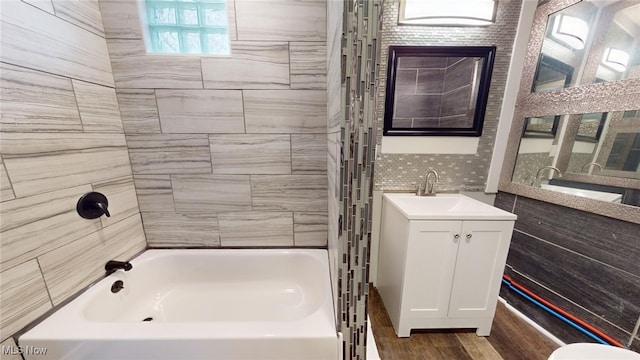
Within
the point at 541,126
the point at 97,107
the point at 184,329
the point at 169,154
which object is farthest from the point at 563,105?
the point at 97,107

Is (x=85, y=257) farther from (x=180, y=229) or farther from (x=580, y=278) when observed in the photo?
(x=580, y=278)

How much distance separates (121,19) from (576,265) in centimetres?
302

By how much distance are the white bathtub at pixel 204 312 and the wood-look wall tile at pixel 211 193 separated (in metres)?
0.34

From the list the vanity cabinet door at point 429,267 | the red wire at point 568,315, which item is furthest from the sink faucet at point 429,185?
the red wire at point 568,315

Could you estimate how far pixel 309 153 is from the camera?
55.8 inches

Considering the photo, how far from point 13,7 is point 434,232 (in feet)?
7.20

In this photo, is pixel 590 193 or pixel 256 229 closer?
pixel 590 193

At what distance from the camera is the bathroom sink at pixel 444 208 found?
120cm

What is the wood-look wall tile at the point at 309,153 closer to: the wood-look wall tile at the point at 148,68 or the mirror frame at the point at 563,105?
the wood-look wall tile at the point at 148,68

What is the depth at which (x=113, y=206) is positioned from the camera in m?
1.26

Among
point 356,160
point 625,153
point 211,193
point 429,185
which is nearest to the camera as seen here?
point 356,160

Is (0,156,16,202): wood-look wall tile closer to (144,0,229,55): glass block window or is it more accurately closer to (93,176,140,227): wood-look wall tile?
(93,176,140,227): wood-look wall tile

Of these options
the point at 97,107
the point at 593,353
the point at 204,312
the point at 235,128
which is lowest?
the point at 204,312

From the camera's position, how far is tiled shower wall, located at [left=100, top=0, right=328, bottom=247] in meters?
1.25
